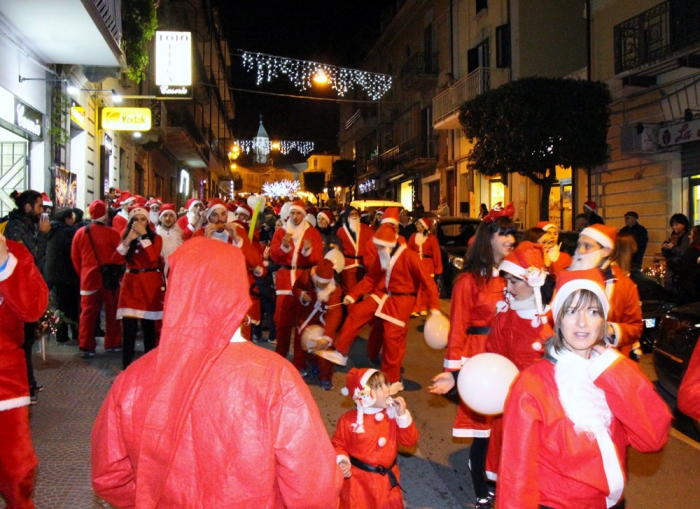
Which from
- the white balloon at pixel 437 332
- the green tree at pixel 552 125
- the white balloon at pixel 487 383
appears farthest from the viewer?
the green tree at pixel 552 125

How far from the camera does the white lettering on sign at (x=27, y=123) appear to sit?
11.3 meters

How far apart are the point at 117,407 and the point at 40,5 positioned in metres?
10.4

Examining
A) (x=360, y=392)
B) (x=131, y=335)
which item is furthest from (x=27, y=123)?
(x=360, y=392)

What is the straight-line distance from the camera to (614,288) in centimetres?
469

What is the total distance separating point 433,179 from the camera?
108 ft

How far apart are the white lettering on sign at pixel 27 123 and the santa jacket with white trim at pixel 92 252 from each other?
12.2ft

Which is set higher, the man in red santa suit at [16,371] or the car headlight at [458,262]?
the car headlight at [458,262]

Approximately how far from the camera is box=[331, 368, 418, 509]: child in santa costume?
371cm

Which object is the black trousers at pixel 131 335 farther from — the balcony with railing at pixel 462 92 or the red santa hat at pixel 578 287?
the balcony with railing at pixel 462 92

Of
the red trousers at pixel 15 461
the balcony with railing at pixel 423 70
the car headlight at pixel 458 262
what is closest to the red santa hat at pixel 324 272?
the car headlight at pixel 458 262

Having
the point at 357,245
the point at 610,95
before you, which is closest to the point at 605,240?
the point at 357,245

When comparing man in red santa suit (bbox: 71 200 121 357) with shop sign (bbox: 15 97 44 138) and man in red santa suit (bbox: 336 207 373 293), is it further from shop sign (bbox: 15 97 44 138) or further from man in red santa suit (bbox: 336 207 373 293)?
shop sign (bbox: 15 97 44 138)

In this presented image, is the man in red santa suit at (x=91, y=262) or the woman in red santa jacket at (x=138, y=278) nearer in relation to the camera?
the woman in red santa jacket at (x=138, y=278)

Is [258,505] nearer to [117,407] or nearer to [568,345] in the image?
[117,407]
